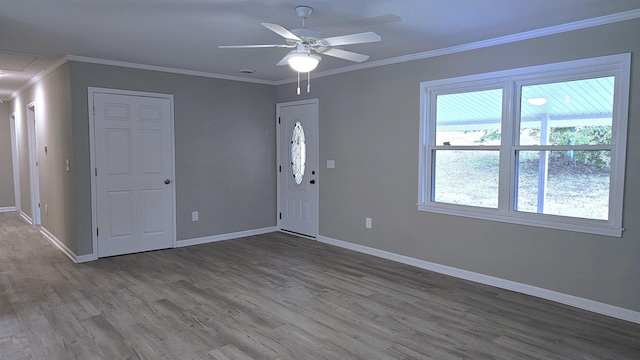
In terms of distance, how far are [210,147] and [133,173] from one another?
111 centimetres

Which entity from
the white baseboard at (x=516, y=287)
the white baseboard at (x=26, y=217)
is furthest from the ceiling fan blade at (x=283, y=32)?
the white baseboard at (x=26, y=217)

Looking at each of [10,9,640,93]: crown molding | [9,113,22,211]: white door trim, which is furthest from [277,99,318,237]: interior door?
[9,113,22,211]: white door trim

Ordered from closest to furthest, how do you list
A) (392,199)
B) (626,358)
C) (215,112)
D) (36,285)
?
(626,358)
(36,285)
(392,199)
(215,112)

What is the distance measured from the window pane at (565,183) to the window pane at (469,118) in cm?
41

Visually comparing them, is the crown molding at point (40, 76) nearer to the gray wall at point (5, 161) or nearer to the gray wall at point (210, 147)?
the gray wall at point (210, 147)

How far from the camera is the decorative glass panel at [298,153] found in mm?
6227

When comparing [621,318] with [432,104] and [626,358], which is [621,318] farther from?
[432,104]

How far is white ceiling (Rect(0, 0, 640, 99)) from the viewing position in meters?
2.98

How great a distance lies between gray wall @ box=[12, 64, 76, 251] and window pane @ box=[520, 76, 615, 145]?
4.95 meters

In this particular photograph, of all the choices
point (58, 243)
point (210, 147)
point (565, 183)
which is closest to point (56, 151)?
point (58, 243)

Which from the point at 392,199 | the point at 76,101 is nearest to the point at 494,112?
the point at 392,199

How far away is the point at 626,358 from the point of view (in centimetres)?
272

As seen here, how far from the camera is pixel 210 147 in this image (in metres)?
5.95

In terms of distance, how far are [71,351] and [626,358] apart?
3658mm
